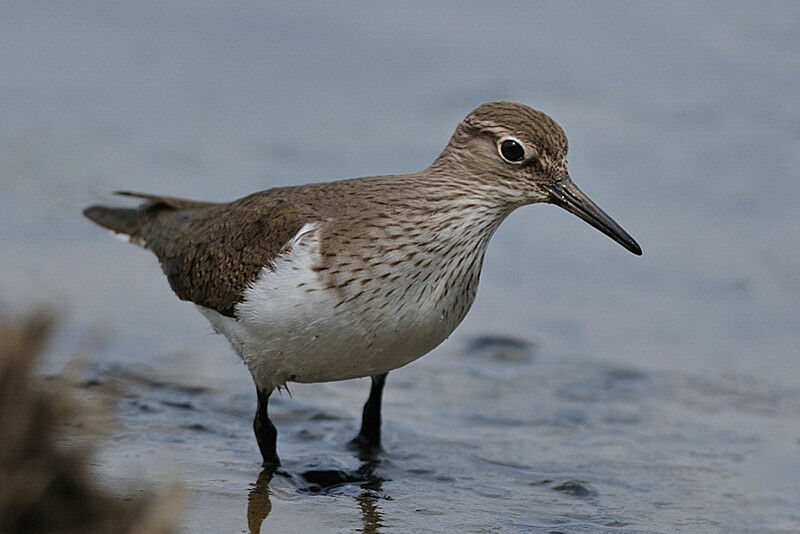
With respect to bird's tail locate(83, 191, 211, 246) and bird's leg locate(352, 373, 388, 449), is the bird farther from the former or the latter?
bird's tail locate(83, 191, 211, 246)

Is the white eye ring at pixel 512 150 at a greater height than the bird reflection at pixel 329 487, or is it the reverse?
the white eye ring at pixel 512 150

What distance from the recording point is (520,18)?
46.1ft

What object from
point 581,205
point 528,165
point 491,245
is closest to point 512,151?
point 528,165

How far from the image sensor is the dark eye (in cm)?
625

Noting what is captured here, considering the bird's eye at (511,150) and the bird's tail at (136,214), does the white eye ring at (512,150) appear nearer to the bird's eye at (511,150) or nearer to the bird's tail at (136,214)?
the bird's eye at (511,150)

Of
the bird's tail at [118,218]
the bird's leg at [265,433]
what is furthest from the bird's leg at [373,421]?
the bird's tail at [118,218]

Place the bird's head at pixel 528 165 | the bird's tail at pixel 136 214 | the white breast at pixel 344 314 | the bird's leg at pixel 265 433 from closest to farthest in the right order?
the white breast at pixel 344 314 < the bird's head at pixel 528 165 < the bird's leg at pixel 265 433 < the bird's tail at pixel 136 214

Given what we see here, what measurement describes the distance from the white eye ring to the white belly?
27.2 inches

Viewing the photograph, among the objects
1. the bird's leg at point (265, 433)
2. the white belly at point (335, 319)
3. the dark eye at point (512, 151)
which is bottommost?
the bird's leg at point (265, 433)

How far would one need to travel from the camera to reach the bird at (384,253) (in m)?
6.07

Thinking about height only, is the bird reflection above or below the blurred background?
below

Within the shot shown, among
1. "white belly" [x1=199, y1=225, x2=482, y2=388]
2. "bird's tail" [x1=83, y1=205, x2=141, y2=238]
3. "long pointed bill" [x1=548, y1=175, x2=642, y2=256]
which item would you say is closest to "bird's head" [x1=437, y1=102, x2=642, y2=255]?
"long pointed bill" [x1=548, y1=175, x2=642, y2=256]

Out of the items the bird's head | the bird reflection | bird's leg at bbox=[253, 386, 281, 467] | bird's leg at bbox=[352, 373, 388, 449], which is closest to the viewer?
the bird reflection

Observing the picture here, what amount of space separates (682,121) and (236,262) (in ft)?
22.0
